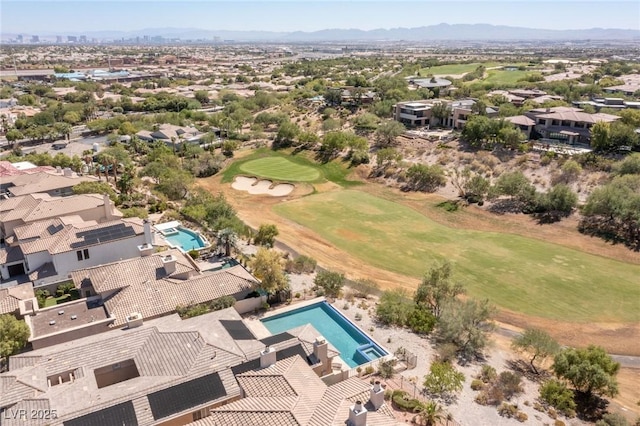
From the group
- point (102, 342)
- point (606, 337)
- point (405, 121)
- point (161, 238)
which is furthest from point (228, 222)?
point (405, 121)

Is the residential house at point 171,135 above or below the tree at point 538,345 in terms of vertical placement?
above

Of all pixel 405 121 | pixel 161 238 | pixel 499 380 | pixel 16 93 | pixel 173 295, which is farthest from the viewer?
pixel 16 93

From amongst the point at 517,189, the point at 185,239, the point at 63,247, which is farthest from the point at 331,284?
the point at 517,189

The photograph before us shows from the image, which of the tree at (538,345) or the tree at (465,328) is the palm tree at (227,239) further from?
the tree at (538,345)

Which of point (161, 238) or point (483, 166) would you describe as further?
point (483, 166)

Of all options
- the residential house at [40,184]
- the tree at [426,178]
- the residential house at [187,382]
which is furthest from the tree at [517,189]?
the residential house at [40,184]

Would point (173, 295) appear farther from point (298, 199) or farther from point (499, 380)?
point (298, 199)
